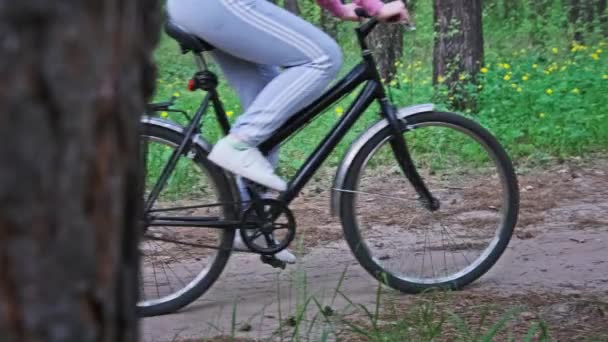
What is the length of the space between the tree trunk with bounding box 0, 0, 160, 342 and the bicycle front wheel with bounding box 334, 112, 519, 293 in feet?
9.24

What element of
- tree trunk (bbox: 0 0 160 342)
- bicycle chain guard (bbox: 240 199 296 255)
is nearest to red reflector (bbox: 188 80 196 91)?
bicycle chain guard (bbox: 240 199 296 255)

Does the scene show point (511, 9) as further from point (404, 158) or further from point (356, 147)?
point (356, 147)

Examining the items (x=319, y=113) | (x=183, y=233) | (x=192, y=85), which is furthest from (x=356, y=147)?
(x=183, y=233)

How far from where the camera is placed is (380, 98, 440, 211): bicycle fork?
400 centimetres

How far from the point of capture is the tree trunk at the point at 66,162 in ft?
3.59

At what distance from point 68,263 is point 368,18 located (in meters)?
3.02

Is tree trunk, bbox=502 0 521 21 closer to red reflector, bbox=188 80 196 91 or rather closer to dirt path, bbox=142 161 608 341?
dirt path, bbox=142 161 608 341

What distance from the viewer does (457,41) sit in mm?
9273

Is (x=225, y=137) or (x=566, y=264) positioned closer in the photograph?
(x=225, y=137)

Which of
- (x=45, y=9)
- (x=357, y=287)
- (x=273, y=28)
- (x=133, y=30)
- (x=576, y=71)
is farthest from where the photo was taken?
(x=576, y=71)

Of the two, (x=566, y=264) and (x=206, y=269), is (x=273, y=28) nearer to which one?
(x=206, y=269)

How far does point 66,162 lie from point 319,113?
9.29ft

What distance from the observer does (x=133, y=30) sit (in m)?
1.21

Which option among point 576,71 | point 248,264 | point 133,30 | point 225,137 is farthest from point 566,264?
point 576,71
